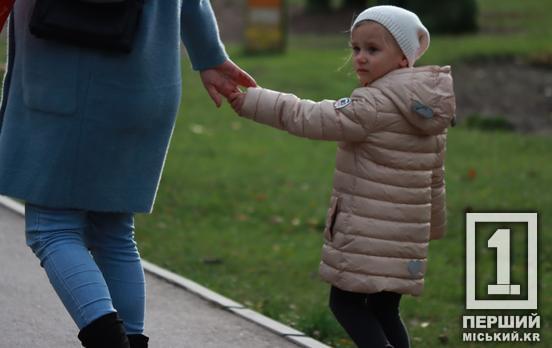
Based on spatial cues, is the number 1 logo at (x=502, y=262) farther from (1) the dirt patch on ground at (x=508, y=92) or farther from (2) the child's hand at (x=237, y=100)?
(1) the dirt patch on ground at (x=508, y=92)

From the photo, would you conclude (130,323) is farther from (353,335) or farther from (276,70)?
(276,70)

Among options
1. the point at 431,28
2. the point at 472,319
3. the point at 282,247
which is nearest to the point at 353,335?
the point at 472,319

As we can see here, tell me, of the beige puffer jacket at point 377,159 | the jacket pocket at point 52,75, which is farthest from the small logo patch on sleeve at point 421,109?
the jacket pocket at point 52,75

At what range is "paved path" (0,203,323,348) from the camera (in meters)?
5.24

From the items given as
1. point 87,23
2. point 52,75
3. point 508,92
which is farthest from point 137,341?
point 508,92

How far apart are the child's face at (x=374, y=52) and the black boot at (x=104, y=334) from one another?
1150 mm

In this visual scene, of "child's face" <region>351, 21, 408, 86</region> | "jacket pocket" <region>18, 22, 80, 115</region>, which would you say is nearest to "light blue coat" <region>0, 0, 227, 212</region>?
"jacket pocket" <region>18, 22, 80, 115</region>

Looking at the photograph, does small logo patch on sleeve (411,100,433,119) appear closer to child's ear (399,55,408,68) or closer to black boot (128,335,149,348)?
child's ear (399,55,408,68)

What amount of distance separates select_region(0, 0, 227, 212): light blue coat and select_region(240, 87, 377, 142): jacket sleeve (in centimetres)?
32

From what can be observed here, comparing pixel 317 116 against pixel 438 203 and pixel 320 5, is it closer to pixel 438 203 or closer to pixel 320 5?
pixel 438 203

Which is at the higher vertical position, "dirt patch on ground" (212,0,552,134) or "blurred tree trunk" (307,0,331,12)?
"blurred tree trunk" (307,0,331,12)

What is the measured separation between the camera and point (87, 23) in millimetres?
3795

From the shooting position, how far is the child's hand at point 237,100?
434cm

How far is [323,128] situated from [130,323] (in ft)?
2.92
